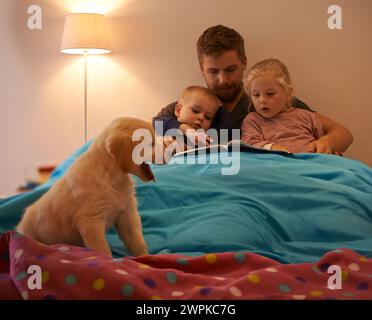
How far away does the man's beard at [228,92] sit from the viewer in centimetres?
238

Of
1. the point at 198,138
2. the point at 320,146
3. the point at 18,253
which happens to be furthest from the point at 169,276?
the point at 320,146

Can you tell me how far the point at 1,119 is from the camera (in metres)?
2.53

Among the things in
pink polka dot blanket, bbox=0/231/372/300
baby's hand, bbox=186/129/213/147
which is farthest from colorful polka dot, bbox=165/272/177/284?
baby's hand, bbox=186/129/213/147

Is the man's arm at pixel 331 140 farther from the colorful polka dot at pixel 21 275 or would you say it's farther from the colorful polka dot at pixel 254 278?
the colorful polka dot at pixel 21 275

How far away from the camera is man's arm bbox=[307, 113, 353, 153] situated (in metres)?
2.04

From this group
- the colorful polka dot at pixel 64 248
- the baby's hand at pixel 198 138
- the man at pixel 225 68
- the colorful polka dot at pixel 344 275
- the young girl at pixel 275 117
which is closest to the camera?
the colorful polka dot at pixel 344 275

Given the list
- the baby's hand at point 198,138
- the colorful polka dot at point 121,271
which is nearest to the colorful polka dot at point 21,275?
the colorful polka dot at point 121,271

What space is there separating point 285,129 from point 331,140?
0.18 meters

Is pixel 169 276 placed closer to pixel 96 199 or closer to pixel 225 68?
pixel 96 199

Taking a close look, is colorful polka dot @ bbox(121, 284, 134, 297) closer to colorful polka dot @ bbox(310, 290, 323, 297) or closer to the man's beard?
colorful polka dot @ bbox(310, 290, 323, 297)

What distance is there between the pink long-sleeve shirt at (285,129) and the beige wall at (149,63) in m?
0.40

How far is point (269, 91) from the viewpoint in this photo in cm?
218

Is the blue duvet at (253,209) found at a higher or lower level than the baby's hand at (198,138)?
lower
